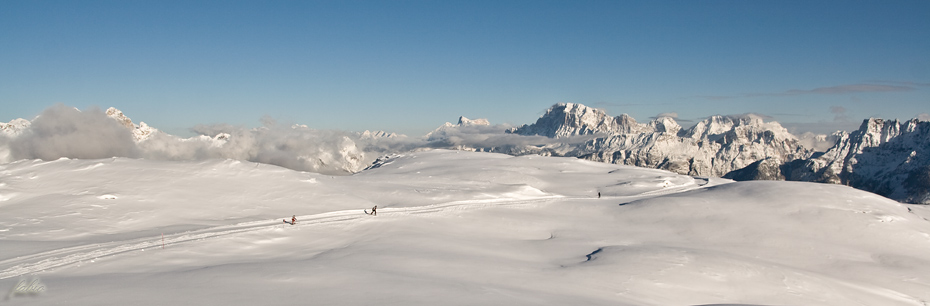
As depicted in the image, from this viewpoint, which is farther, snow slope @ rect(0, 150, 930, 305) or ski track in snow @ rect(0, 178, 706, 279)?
ski track in snow @ rect(0, 178, 706, 279)

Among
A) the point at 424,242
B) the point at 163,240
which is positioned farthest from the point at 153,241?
the point at 424,242

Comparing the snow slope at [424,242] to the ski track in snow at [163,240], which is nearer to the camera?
the snow slope at [424,242]

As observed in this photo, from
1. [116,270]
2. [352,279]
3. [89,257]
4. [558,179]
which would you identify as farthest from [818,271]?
[558,179]

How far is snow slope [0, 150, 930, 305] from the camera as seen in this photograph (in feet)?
81.0

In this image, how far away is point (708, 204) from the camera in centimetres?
5862

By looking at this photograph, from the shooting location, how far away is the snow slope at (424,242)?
973 inches

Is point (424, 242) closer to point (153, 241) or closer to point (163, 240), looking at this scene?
point (163, 240)

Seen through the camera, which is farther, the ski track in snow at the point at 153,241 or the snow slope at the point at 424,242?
the ski track in snow at the point at 153,241

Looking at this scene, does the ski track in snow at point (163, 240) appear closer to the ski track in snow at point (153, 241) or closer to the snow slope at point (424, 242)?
the ski track in snow at point (153, 241)

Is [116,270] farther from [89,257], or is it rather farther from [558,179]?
[558,179]

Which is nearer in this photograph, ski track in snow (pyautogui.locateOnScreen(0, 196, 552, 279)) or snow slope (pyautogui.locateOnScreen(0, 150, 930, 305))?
snow slope (pyautogui.locateOnScreen(0, 150, 930, 305))

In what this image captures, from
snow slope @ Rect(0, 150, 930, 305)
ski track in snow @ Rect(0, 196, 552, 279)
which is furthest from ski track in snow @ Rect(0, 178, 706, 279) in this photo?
snow slope @ Rect(0, 150, 930, 305)

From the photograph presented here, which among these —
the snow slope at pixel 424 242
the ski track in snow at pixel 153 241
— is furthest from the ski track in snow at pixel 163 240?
the snow slope at pixel 424 242

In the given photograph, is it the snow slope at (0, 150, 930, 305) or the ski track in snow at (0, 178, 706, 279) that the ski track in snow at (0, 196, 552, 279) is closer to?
the ski track in snow at (0, 178, 706, 279)
